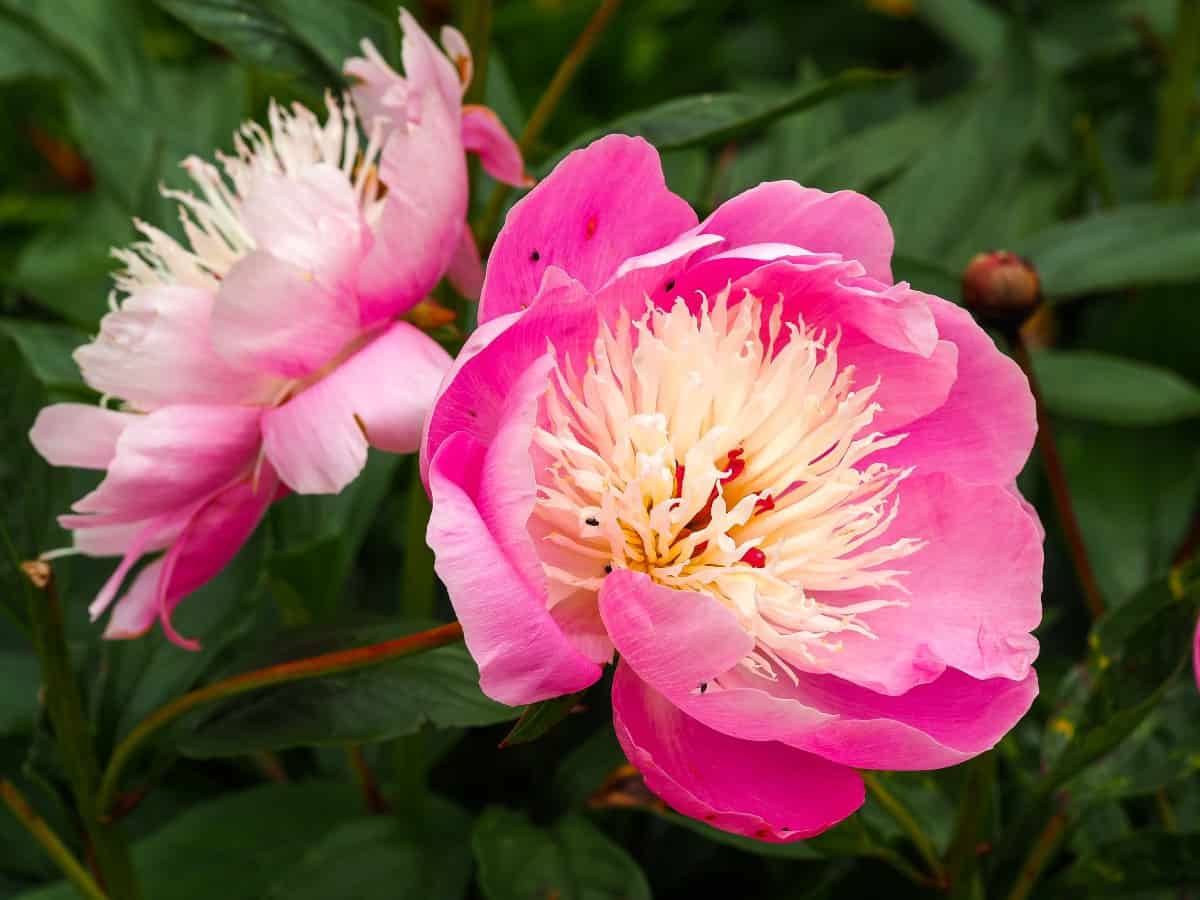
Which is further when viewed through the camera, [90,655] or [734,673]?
[90,655]

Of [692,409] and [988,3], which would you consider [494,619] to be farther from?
[988,3]

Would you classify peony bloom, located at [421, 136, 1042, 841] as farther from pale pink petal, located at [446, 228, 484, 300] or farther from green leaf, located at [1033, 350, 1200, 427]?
green leaf, located at [1033, 350, 1200, 427]

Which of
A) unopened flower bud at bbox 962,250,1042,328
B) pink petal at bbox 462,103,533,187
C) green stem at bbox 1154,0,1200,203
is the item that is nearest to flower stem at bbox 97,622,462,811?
pink petal at bbox 462,103,533,187

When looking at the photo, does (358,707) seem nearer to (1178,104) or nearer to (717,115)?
(717,115)

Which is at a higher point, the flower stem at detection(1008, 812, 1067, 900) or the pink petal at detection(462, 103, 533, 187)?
the pink petal at detection(462, 103, 533, 187)

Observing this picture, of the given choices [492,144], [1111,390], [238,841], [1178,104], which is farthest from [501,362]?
[1178,104]

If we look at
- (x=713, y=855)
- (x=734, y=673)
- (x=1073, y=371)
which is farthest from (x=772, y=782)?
(x=1073, y=371)

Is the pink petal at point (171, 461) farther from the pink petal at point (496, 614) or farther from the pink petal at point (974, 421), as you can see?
the pink petal at point (974, 421)
